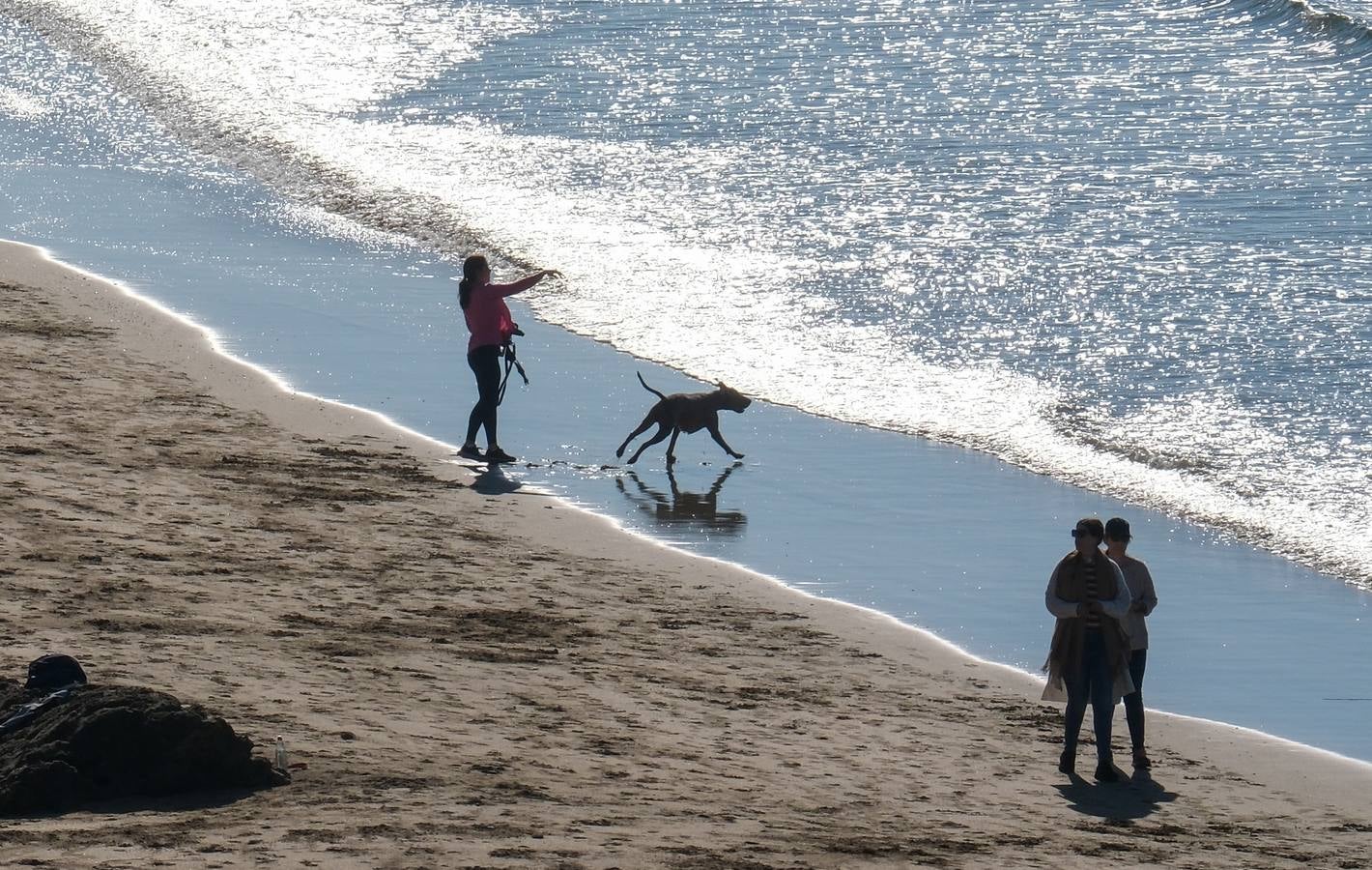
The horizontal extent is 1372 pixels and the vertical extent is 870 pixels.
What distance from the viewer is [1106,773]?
8578 mm

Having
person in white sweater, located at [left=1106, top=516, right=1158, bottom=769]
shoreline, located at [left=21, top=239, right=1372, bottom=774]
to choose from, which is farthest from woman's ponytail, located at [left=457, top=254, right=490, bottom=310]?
person in white sweater, located at [left=1106, top=516, right=1158, bottom=769]

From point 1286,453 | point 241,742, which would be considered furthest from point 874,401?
point 241,742

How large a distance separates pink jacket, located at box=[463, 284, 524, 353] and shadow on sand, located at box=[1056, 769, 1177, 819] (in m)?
6.32

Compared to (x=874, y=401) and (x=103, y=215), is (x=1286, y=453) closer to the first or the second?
(x=874, y=401)

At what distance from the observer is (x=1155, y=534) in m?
13.0

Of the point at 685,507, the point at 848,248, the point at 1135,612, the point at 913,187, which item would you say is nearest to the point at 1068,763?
the point at 1135,612

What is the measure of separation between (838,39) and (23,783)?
29.5 m

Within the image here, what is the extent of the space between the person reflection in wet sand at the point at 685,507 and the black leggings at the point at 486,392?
941mm

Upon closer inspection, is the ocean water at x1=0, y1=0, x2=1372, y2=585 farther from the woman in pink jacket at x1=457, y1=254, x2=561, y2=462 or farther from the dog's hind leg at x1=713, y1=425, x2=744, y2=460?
the woman in pink jacket at x1=457, y1=254, x2=561, y2=462

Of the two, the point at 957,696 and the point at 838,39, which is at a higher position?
the point at 838,39

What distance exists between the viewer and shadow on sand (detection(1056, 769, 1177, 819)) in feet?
26.9

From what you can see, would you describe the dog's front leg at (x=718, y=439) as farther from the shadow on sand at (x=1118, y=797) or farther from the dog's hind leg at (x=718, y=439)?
the shadow on sand at (x=1118, y=797)

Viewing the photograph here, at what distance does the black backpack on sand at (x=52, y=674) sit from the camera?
24.7ft

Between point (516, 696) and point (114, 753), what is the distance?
2.24 meters
